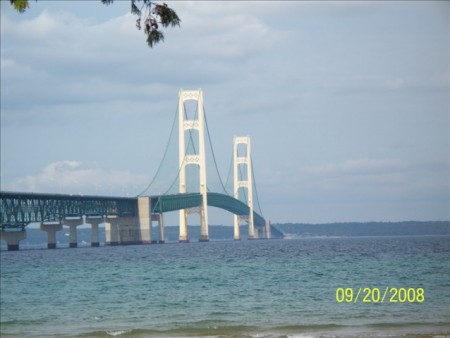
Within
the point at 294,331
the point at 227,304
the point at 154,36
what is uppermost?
the point at 154,36

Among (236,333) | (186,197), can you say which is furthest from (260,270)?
(186,197)

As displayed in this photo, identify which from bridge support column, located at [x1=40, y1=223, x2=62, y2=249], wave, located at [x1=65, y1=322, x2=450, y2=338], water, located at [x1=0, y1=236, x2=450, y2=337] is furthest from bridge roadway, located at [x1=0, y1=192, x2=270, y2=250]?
wave, located at [x1=65, y1=322, x2=450, y2=338]

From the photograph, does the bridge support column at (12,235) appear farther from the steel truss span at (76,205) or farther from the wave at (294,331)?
the wave at (294,331)

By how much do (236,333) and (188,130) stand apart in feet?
298

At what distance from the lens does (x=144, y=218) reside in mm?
110375

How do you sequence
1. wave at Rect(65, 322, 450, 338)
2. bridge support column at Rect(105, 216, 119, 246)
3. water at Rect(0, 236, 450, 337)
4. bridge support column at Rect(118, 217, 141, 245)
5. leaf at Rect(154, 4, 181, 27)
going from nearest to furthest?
leaf at Rect(154, 4, 181, 27) → wave at Rect(65, 322, 450, 338) → water at Rect(0, 236, 450, 337) → bridge support column at Rect(118, 217, 141, 245) → bridge support column at Rect(105, 216, 119, 246)

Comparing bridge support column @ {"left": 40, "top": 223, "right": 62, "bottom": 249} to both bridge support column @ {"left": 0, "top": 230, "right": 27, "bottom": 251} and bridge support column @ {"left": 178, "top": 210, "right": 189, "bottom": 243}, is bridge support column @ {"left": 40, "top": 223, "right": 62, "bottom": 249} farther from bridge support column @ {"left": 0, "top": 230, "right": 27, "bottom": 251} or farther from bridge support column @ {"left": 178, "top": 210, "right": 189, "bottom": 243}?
bridge support column @ {"left": 178, "top": 210, "right": 189, "bottom": 243}

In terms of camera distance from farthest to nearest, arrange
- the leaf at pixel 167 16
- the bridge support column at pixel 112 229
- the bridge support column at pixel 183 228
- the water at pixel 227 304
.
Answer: the bridge support column at pixel 112 229 < the bridge support column at pixel 183 228 < the water at pixel 227 304 < the leaf at pixel 167 16

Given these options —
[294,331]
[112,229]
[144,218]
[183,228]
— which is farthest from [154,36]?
[112,229]

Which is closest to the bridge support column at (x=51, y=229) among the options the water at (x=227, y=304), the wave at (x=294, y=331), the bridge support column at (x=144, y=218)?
the bridge support column at (x=144, y=218)

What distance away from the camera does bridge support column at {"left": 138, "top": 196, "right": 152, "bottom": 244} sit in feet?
354

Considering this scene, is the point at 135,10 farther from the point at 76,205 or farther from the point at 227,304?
the point at 76,205

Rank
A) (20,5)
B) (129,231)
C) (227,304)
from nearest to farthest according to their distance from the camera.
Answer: (20,5) → (227,304) → (129,231)

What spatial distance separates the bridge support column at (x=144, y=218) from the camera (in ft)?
354
